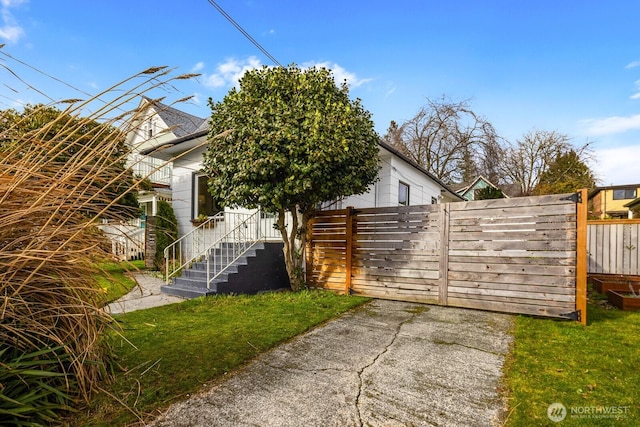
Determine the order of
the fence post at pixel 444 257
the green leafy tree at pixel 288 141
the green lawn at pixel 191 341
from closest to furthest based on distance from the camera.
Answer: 1. the green lawn at pixel 191 341
2. the green leafy tree at pixel 288 141
3. the fence post at pixel 444 257

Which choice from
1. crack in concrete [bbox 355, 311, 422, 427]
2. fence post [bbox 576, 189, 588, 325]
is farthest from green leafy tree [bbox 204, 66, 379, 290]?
fence post [bbox 576, 189, 588, 325]

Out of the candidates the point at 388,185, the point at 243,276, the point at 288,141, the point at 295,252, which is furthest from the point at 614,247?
the point at 243,276

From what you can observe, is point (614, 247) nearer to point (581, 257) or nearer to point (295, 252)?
point (581, 257)

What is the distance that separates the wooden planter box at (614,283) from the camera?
664 centimetres

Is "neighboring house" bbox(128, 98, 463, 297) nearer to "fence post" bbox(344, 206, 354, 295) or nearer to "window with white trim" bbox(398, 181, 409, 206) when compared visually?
"window with white trim" bbox(398, 181, 409, 206)

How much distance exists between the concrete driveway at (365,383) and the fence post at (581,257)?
124cm

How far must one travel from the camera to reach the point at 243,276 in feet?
21.3

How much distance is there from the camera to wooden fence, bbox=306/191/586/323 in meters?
4.64

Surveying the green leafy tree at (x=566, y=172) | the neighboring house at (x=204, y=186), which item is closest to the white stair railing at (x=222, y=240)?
the neighboring house at (x=204, y=186)

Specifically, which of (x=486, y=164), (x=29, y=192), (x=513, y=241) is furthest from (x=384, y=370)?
(x=486, y=164)

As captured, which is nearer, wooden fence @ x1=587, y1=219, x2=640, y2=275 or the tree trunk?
the tree trunk

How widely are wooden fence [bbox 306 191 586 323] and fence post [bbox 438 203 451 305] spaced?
0.7 inches

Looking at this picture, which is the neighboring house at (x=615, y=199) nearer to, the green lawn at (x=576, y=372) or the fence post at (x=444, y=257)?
the fence post at (x=444, y=257)

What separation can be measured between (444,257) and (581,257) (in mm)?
1888
